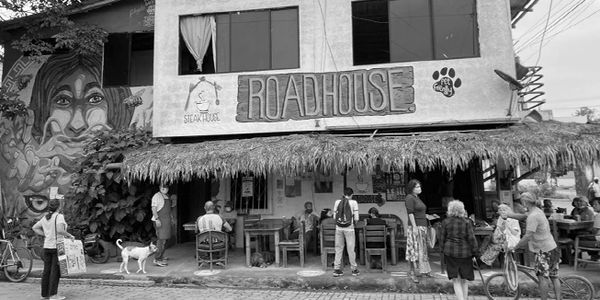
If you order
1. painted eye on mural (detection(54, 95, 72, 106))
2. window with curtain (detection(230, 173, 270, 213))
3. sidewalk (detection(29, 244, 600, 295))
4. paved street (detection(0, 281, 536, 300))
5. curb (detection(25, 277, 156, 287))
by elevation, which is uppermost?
Answer: painted eye on mural (detection(54, 95, 72, 106))

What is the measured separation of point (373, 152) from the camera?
27.1 ft

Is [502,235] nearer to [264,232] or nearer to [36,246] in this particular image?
[264,232]

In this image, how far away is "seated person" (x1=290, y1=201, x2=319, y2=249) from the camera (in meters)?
9.13

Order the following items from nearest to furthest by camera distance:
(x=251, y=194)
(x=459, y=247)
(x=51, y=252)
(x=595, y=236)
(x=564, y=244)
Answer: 1. (x=459, y=247)
2. (x=51, y=252)
3. (x=595, y=236)
4. (x=564, y=244)
5. (x=251, y=194)

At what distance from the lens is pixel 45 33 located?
12273mm

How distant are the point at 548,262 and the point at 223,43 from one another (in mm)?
8296

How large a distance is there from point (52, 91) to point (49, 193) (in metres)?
3.15

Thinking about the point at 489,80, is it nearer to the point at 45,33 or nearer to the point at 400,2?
the point at 400,2

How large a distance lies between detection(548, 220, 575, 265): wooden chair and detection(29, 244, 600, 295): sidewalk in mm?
188

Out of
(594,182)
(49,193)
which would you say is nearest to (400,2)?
(594,182)

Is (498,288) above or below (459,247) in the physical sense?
below

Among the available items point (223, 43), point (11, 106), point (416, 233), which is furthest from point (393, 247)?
point (11, 106)

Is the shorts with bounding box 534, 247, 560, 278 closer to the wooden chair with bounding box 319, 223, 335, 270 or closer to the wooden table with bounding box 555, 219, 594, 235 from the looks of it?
the wooden table with bounding box 555, 219, 594, 235

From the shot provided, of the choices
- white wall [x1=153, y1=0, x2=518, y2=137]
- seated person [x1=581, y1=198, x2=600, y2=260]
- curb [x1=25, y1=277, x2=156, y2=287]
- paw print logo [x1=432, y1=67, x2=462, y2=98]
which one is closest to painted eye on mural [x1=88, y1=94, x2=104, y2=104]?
white wall [x1=153, y1=0, x2=518, y2=137]
